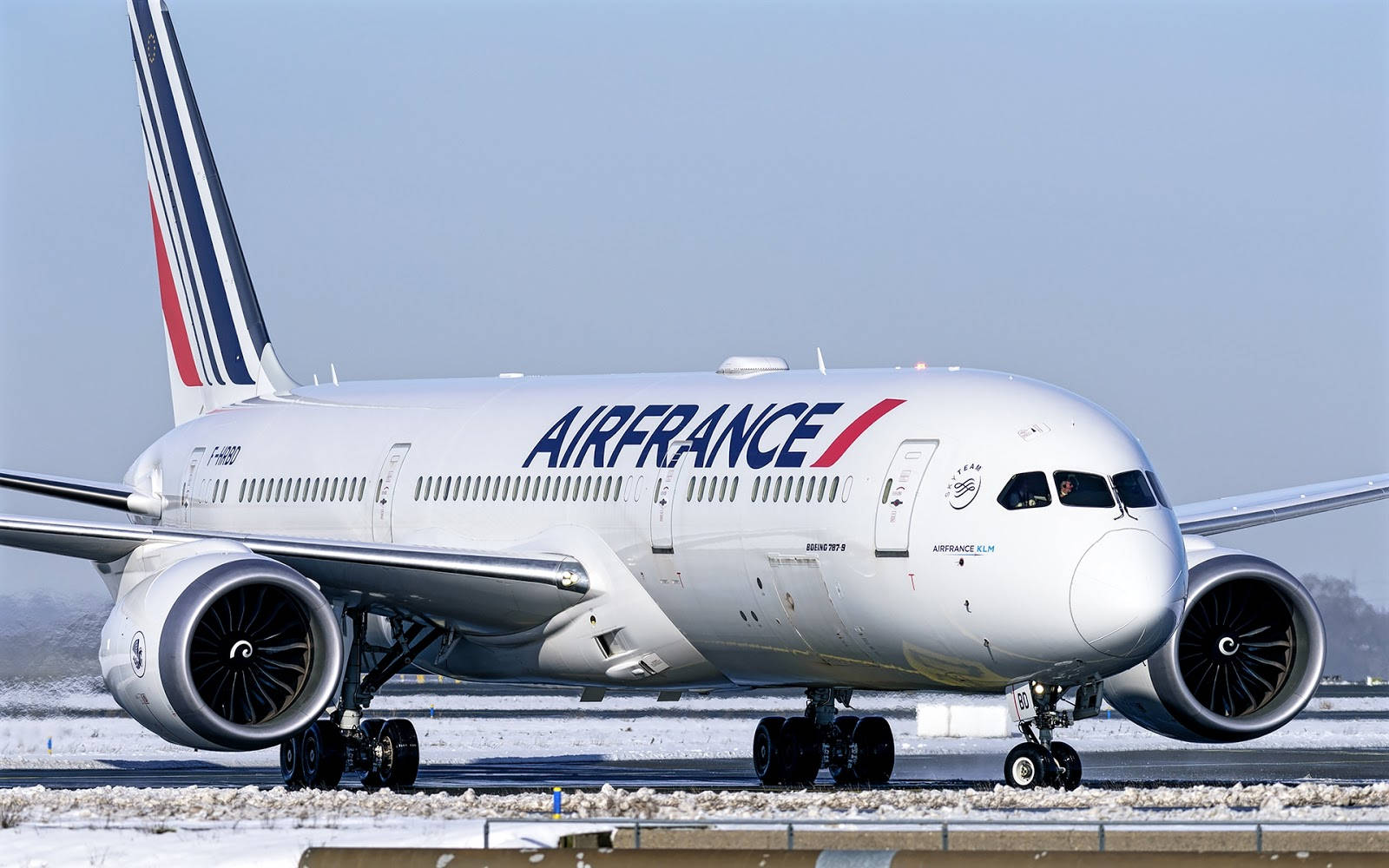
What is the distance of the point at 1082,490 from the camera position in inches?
823

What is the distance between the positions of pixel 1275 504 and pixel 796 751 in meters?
6.18

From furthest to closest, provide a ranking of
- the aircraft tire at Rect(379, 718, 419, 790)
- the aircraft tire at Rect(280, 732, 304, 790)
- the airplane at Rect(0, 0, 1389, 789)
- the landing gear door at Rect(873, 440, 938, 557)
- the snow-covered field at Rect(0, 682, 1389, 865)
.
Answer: the aircraft tire at Rect(280, 732, 304, 790) < the aircraft tire at Rect(379, 718, 419, 790) < the landing gear door at Rect(873, 440, 938, 557) < the airplane at Rect(0, 0, 1389, 789) < the snow-covered field at Rect(0, 682, 1389, 865)

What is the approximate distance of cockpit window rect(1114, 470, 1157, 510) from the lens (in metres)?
20.9

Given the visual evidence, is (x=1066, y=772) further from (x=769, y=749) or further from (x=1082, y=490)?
(x=769, y=749)

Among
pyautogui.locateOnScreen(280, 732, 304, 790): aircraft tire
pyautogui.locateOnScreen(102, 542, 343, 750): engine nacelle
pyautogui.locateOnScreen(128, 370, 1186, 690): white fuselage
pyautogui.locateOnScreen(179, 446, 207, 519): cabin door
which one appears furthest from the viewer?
pyautogui.locateOnScreen(179, 446, 207, 519): cabin door

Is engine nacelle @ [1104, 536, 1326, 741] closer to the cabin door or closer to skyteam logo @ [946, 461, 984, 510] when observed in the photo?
skyteam logo @ [946, 461, 984, 510]

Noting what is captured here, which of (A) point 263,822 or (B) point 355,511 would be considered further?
(B) point 355,511

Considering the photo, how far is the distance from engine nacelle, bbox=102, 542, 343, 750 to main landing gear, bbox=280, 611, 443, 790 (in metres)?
1.87

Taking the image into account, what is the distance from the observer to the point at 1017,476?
69.2 ft

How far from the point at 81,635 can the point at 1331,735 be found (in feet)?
69.4

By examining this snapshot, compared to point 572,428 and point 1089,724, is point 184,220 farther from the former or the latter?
point 1089,724

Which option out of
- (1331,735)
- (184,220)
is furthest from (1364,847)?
(1331,735)

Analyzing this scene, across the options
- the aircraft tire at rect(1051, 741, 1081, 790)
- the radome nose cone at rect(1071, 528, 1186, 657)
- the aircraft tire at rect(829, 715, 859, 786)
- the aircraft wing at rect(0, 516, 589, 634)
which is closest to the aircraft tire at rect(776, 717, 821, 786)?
the aircraft tire at rect(829, 715, 859, 786)

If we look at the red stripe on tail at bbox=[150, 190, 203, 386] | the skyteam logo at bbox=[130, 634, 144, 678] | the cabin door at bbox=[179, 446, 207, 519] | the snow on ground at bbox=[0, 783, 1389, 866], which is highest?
the red stripe on tail at bbox=[150, 190, 203, 386]
